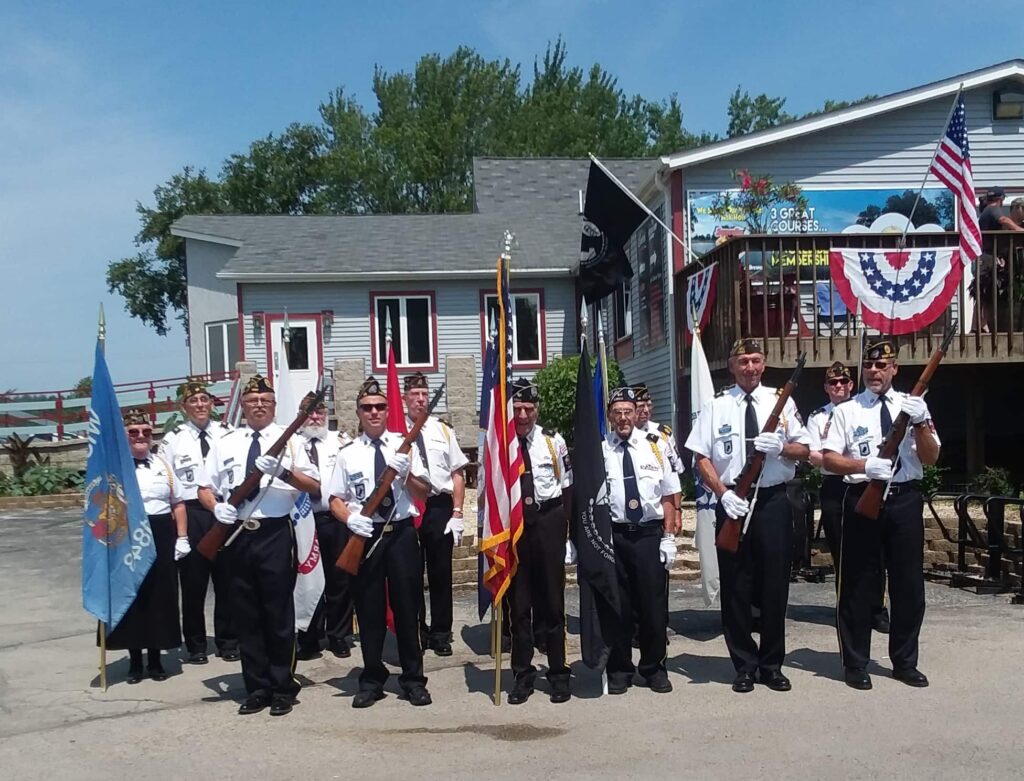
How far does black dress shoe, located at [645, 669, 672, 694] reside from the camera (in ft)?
22.1

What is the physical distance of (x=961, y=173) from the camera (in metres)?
11.4

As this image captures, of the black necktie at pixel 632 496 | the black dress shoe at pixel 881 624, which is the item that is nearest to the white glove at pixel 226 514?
the black necktie at pixel 632 496

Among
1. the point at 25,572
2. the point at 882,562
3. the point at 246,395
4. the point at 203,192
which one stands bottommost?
the point at 25,572

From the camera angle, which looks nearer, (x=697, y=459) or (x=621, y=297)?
(x=697, y=459)

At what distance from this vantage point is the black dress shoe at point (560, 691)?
6.61m

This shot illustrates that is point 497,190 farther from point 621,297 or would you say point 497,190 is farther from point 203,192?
point 203,192

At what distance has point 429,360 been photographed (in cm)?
2388

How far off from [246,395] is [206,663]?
2.36 m

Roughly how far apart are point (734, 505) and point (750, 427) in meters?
0.55

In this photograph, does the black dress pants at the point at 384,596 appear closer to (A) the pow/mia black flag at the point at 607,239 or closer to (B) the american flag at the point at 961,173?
(A) the pow/mia black flag at the point at 607,239

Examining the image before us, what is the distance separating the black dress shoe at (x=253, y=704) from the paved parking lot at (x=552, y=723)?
0.28ft

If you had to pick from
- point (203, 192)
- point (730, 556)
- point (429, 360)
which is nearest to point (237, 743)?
point (730, 556)

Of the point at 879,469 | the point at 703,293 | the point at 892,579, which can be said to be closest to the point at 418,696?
the point at 892,579

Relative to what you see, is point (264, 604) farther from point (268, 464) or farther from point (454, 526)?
point (454, 526)
